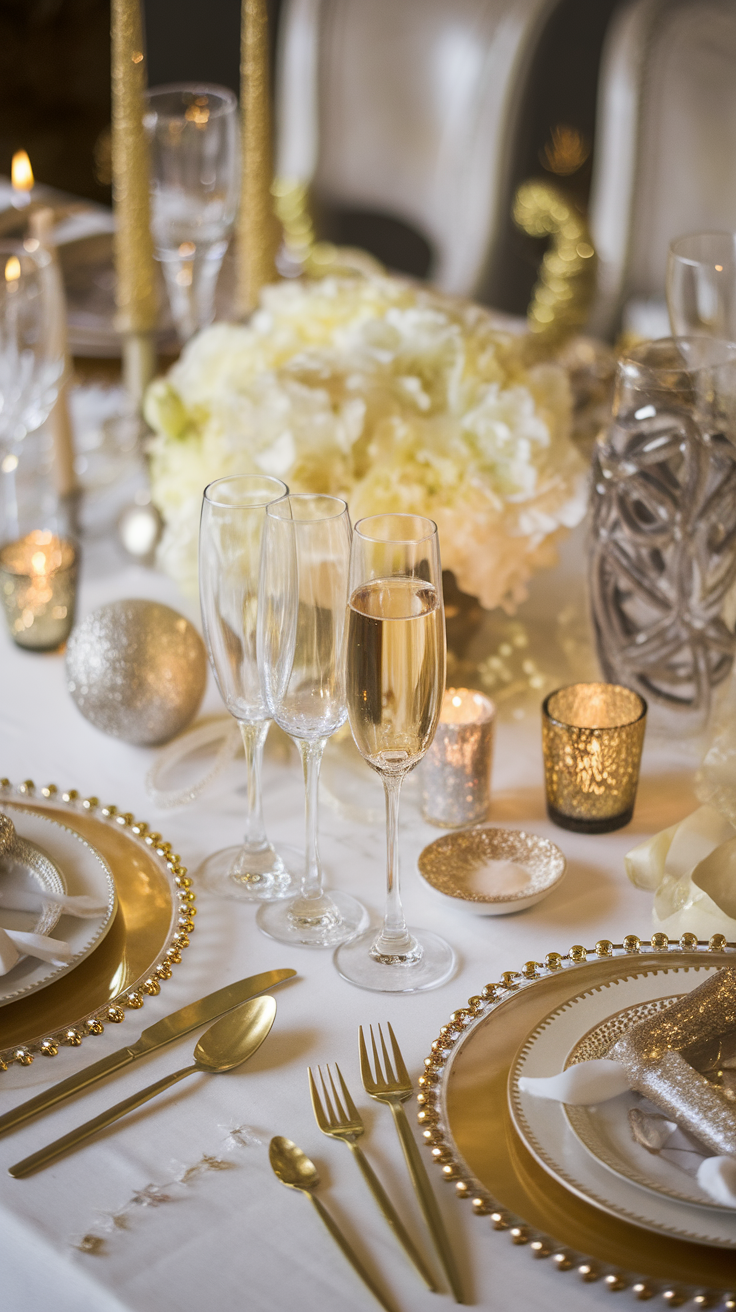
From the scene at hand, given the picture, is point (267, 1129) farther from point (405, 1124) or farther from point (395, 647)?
point (395, 647)

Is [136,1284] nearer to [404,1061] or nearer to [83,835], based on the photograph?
[404,1061]

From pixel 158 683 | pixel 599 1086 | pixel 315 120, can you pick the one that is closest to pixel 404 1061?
pixel 599 1086

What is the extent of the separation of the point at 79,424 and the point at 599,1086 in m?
1.22

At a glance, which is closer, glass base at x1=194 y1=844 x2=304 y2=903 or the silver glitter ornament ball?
glass base at x1=194 y1=844 x2=304 y2=903

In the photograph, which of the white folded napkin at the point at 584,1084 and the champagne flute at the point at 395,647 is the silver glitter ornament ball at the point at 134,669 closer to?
the champagne flute at the point at 395,647

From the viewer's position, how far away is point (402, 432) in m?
1.08

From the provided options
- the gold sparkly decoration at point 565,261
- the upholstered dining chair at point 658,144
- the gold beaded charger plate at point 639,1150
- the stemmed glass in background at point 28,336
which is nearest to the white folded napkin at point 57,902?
the gold beaded charger plate at point 639,1150

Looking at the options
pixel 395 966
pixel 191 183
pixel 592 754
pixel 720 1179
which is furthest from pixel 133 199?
pixel 720 1179

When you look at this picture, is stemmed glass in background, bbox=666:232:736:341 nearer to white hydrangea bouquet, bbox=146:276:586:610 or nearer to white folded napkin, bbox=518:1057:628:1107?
white hydrangea bouquet, bbox=146:276:586:610

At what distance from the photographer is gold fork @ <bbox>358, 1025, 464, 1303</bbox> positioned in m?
0.61

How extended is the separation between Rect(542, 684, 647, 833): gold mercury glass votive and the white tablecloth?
0.06 feet

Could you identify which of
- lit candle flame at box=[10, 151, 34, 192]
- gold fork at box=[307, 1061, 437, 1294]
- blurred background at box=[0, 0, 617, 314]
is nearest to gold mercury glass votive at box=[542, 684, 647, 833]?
gold fork at box=[307, 1061, 437, 1294]

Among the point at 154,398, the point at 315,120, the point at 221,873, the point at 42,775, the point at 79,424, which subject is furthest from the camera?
the point at 315,120

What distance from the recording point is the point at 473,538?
1062 millimetres
